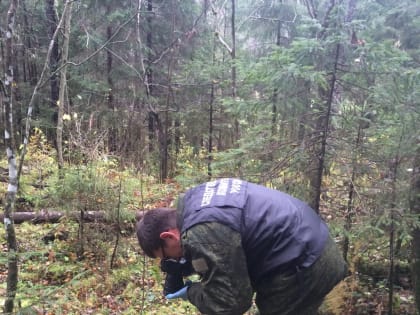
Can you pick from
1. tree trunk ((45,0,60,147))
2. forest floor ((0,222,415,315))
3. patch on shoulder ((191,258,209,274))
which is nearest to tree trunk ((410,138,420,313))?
forest floor ((0,222,415,315))

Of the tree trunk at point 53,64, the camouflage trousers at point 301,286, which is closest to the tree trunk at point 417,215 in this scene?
the camouflage trousers at point 301,286

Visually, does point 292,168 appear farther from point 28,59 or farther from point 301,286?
point 28,59

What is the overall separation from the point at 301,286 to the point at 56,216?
18.6 ft

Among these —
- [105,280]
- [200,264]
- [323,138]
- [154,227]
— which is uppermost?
[323,138]

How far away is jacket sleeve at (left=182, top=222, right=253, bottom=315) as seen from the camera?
2.02m

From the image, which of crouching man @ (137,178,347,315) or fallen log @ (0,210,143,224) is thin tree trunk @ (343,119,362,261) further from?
fallen log @ (0,210,143,224)

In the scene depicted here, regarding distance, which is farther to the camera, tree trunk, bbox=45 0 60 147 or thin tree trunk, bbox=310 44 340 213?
tree trunk, bbox=45 0 60 147

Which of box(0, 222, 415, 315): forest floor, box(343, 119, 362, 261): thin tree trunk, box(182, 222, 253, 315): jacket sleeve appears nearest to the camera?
box(182, 222, 253, 315): jacket sleeve

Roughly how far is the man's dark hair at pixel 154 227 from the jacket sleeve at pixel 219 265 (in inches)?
8.1

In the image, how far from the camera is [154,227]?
7.41 ft

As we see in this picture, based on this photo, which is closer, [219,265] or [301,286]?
[219,265]

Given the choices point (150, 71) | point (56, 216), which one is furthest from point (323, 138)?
point (150, 71)

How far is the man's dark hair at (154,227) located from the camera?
2.25 m

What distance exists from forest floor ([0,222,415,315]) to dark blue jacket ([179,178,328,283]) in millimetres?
2785
